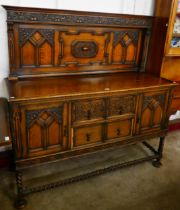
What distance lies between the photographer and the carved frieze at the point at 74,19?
166 cm

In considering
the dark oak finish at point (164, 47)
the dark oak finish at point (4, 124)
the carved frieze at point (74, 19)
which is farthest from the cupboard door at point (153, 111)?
the dark oak finish at point (4, 124)

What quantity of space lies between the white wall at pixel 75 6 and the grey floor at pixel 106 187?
2.60ft

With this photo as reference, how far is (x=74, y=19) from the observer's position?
6.05 feet

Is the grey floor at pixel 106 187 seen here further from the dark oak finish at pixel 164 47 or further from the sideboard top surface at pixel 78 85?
→ the sideboard top surface at pixel 78 85

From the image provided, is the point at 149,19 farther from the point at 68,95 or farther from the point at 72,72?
the point at 68,95

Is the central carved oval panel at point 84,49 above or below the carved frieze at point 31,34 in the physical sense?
below

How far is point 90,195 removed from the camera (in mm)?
1858

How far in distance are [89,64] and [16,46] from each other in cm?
64

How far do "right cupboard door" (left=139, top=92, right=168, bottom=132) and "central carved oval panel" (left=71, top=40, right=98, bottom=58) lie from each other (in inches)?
23.8

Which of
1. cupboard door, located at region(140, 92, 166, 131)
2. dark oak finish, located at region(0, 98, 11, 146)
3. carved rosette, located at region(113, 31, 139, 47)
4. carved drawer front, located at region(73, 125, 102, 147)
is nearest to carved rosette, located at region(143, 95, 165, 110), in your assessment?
cupboard door, located at region(140, 92, 166, 131)

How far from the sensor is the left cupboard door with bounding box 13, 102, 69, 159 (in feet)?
4.86

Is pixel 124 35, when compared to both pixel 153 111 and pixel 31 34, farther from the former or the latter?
pixel 31 34

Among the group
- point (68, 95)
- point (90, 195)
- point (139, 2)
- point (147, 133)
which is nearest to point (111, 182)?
point (90, 195)

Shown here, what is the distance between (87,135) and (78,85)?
385 mm
